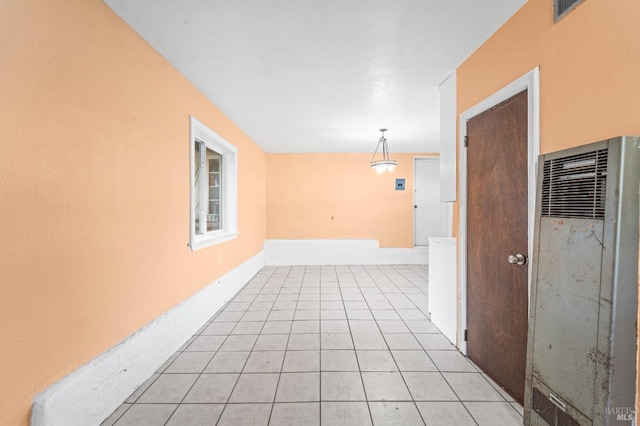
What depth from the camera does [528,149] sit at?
6.12 feet

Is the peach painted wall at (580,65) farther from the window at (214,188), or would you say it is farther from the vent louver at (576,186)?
the window at (214,188)

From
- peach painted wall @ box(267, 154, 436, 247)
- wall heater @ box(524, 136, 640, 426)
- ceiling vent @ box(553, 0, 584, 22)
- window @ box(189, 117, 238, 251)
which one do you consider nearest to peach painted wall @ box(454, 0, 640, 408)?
ceiling vent @ box(553, 0, 584, 22)

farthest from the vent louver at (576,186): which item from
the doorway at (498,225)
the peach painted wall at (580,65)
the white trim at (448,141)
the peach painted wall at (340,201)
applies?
the peach painted wall at (340,201)

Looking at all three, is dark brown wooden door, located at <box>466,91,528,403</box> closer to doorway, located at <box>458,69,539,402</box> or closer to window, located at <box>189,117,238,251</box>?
doorway, located at <box>458,69,539,402</box>

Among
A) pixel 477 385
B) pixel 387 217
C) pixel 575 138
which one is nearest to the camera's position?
pixel 575 138

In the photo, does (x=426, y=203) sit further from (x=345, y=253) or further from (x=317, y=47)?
(x=317, y=47)

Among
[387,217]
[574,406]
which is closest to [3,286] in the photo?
[574,406]

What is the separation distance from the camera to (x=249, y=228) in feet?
18.3

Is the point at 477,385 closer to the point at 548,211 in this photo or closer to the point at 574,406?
the point at 574,406

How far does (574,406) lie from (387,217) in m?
5.69

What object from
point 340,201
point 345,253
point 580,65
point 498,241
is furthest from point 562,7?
point 345,253

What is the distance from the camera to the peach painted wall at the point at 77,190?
52.6 inches

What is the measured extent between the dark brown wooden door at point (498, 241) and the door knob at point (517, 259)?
3cm

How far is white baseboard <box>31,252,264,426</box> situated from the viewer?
4.90 ft
